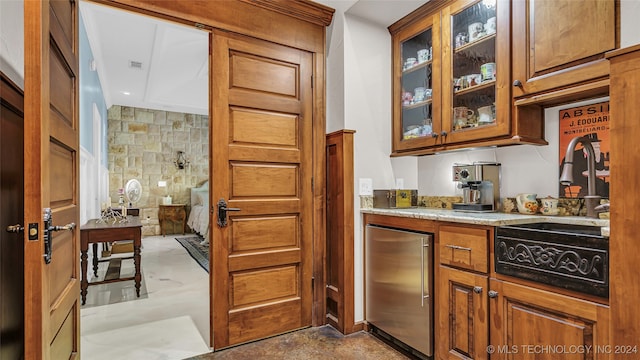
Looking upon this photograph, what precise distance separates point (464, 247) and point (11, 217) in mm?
2193

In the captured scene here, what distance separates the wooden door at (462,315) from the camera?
1.70m

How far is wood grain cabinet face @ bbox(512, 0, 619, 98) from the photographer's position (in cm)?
158

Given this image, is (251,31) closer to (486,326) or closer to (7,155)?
(7,155)

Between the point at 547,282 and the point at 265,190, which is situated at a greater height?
the point at 265,190

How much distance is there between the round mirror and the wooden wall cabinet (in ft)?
20.1

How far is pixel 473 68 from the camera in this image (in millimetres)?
2180

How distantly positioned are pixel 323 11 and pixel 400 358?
102 inches

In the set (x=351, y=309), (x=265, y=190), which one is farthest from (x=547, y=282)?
(x=265, y=190)

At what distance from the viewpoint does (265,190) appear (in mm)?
2420

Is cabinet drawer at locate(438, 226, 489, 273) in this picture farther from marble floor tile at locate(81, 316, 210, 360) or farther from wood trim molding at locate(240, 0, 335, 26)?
wood trim molding at locate(240, 0, 335, 26)

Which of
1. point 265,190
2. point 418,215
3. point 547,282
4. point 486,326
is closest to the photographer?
point 547,282

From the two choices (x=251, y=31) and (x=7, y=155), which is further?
(x=251, y=31)

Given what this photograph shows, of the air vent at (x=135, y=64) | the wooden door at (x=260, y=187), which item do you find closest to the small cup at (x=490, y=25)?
the wooden door at (x=260, y=187)

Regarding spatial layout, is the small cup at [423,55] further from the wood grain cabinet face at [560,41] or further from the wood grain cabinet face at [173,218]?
the wood grain cabinet face at [173,218]
